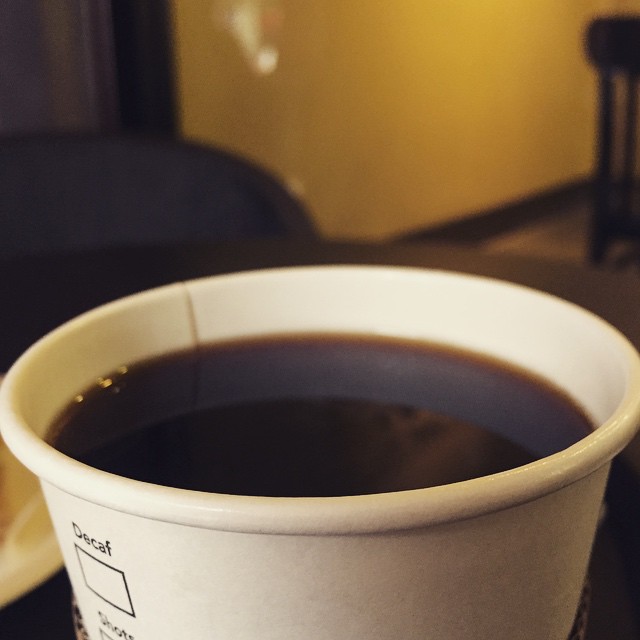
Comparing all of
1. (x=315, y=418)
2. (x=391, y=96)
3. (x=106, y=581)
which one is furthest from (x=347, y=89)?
(x=106, y=581)

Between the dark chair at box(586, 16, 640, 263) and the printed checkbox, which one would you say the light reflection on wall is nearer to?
the dark chair at box(586, 16, 640, 263)

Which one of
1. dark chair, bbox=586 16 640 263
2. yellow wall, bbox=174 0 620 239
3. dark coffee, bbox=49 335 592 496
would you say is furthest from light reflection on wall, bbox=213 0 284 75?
dark coffee, bbox=49 335 592 496

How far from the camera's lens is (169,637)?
7.9 inches

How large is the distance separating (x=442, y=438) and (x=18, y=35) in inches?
69.7

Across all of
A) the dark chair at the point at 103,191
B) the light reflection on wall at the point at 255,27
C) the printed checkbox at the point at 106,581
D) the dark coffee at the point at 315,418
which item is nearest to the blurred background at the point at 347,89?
the light reflection on wall at the point at 255,27

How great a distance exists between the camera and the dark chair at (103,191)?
1.07 m

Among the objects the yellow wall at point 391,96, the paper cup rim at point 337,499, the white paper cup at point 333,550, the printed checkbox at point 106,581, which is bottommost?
the yellow wall at point 391,96

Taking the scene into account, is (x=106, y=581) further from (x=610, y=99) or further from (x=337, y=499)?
(x=610, y=99)

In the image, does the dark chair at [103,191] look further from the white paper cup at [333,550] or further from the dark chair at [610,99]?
the dark chair at [610,99]

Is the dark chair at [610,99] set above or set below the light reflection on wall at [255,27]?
below

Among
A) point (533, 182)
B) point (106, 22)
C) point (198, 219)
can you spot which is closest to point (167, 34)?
point (106, 22)

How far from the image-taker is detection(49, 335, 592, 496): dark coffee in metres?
0.27

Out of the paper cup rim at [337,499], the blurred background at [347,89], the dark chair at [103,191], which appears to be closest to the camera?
the paper cup rim at [337,499]

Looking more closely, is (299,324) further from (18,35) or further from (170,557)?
(18,35)
